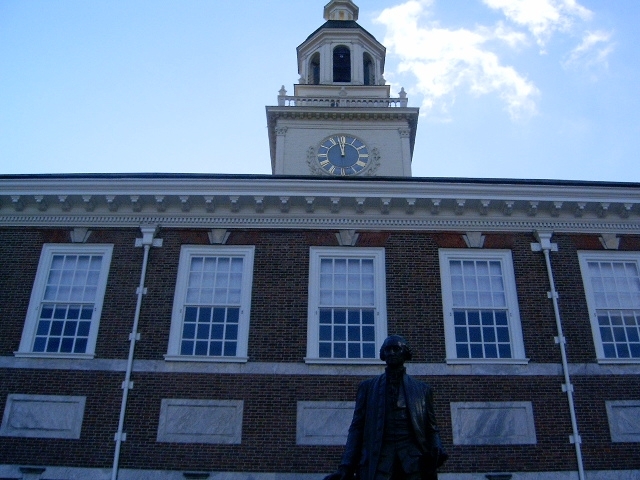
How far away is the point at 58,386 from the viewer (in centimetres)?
1388

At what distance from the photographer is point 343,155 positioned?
25812mm

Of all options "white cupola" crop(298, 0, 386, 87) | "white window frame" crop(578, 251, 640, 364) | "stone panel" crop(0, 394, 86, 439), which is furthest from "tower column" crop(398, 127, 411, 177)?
"stone panel" crop(0, 394, 86, 439)

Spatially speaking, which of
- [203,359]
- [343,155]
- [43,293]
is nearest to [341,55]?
[343,155]

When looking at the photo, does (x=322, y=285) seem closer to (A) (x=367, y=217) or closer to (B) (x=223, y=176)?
(A) (x=367, y=217)

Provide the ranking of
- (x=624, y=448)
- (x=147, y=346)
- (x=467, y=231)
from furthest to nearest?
(x=467, y=231) < (x=147, y=346) < (x=624, y=448)

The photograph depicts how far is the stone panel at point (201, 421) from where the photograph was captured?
13.5 metres

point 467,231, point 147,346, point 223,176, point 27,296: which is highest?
point 223,176

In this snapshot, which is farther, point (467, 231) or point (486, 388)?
point (467, 231)

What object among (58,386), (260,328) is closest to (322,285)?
(260,328)

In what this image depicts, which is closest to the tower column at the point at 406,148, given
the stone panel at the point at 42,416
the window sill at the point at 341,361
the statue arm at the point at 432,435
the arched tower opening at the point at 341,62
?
the arched tower opening at the point at 341,62

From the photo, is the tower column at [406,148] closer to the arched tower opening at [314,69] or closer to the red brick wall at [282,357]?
the arched tower opening at [314,69]

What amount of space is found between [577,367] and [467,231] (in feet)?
12.9

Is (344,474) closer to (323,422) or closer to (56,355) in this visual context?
(323,422)

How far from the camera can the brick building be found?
43.9 feet
